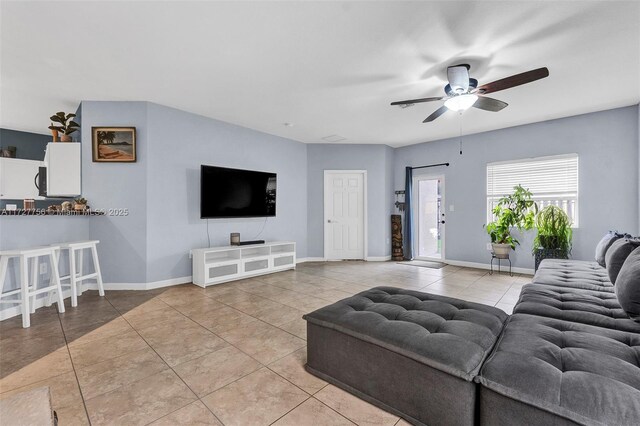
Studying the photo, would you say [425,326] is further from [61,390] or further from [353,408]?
[61,390]

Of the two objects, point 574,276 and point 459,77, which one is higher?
point 459,77

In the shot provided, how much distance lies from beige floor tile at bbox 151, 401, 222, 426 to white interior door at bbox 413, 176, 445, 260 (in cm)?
567

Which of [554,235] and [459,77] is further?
[554,235]

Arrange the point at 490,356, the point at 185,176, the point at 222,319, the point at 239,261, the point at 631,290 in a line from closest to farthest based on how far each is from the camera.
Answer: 1. the point at 490,356
2. the point at 631,290
3. the point at 222,319
4. the point at 185,176
5. the point at 239,261

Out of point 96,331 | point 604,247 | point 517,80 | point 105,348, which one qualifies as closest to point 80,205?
point 96,331

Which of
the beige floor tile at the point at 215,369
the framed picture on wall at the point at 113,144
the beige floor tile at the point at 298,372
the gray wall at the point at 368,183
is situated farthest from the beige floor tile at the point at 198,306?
the gray wall at the point at 368,183

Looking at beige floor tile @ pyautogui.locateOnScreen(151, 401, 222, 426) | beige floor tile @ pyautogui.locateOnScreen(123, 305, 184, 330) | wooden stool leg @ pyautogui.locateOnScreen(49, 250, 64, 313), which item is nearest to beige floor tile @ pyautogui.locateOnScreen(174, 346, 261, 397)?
beige floor tile @ pyautogui.locateOnScreen(151, 401, 222, 426)

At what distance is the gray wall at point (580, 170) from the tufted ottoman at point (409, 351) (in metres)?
4.01

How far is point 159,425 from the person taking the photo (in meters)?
1.43

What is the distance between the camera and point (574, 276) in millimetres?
2629

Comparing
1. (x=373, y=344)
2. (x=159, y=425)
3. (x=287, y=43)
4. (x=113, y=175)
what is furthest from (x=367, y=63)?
(x=113, y=175)

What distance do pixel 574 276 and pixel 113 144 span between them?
18.1 ft

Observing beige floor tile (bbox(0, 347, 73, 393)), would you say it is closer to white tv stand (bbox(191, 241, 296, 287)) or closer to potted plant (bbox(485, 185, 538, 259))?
white tv stand (bbox(191, 241, 296, 287))

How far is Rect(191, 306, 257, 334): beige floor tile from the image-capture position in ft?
8.71
